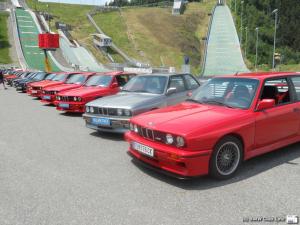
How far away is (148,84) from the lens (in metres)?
8.70

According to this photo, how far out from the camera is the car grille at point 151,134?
4.87 metres

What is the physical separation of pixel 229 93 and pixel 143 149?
178cm

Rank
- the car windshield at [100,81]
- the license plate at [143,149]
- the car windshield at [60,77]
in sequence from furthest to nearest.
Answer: the car windshield at [60,77] < the car windshield at [100,81] < the license plate at [143,149]

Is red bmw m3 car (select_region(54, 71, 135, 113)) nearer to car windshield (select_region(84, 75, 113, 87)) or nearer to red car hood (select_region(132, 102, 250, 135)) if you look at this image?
car windshield (select_region(84, 75, 113, 87))

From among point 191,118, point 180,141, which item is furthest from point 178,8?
point 180,141

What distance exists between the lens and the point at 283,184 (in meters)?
4.76

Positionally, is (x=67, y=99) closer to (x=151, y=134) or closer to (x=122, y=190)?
(x=151, y=134)

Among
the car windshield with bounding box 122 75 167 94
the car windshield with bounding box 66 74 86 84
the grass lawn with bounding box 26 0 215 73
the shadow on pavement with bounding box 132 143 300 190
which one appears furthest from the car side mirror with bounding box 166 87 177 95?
the grass lawn with bounding box 26 0 215 73

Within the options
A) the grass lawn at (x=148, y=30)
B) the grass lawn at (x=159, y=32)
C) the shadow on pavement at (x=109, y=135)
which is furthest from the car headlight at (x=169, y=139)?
the grass lawn at (x=159, y=32)

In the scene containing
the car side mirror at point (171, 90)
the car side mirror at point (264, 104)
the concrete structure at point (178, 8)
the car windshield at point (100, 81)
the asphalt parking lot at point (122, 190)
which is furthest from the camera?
the concrete structure at point (178, 8)

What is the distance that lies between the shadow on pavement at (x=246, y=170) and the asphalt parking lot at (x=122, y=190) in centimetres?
1

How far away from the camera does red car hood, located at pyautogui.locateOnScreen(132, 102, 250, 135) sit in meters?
4.71

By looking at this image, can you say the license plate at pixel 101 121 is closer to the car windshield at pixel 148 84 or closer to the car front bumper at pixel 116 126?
the car front bumper at pixel 116 126

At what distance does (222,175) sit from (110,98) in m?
4.43
